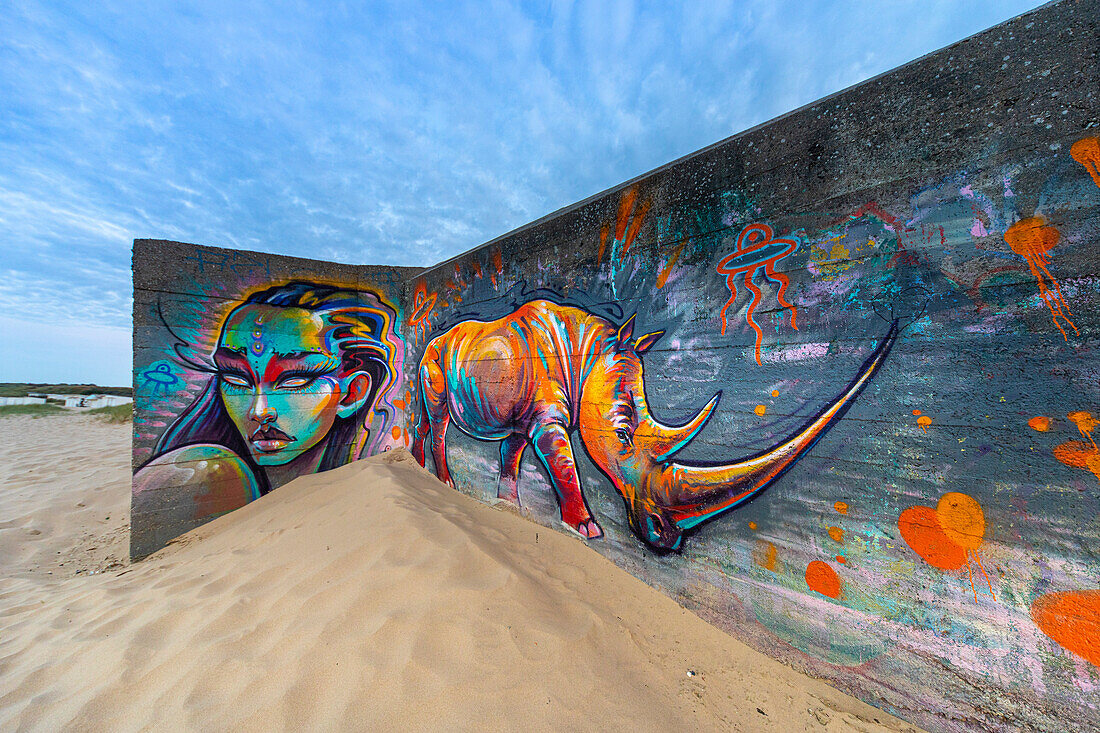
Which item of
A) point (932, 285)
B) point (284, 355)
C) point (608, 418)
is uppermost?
point (932, 285)

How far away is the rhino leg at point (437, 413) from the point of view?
425cm

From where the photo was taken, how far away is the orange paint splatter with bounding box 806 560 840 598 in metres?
1.75

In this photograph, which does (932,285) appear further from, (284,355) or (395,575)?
(284,355)

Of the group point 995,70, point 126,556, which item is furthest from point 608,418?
point 126,556

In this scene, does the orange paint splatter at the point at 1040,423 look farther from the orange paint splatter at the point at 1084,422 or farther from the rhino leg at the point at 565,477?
the rhino leg at the point at 565,477

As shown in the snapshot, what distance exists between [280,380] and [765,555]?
4988 millimetres

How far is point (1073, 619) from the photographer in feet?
4.31

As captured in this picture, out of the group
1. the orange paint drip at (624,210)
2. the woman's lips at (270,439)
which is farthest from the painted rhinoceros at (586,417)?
the woman's lips at (270,439)

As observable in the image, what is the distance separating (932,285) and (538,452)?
2.59 meters

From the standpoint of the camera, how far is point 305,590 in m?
2.32

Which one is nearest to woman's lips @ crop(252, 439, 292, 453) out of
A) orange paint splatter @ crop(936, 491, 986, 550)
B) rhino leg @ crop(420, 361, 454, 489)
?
rhino leg @ crop(420, 361, 454, 489)

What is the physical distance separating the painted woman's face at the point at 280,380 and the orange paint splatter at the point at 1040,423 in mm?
5446

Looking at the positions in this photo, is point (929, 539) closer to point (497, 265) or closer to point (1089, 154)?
point (1089, 154)

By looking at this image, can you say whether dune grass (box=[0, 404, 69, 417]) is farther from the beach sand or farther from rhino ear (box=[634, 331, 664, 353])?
rhino ear (box=[634, 331, 664, 353])
